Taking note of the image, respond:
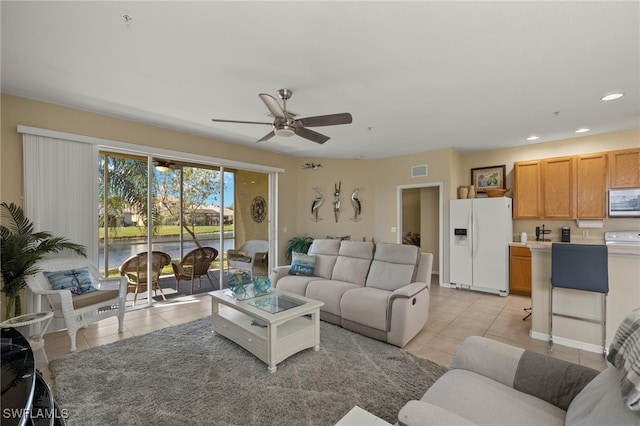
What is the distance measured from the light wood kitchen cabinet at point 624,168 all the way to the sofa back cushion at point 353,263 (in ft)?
13.5

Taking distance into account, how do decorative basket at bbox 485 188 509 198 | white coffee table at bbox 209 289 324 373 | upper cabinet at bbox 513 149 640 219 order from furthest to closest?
decorative basket at bbox 485 188 509 198 → upper cabinet at bbox 513 149 640 219 → white coffee table at bbox 209 289 324 373

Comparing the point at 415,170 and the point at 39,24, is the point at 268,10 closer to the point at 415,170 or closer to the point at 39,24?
the point at 39,24

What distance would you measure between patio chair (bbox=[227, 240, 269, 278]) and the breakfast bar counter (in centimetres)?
442

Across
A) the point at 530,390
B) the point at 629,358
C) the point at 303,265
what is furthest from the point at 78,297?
the point at 629,358

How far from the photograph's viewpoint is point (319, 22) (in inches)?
76.2

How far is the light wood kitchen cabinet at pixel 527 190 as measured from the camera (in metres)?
5.00

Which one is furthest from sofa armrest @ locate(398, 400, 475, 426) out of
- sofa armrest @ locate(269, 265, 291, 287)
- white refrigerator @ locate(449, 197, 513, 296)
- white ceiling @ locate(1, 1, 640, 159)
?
white refrigerator @ locate(449, 197, 513, 296)

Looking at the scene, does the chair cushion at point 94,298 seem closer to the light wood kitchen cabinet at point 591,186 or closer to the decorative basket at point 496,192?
the decorative basket at point 496,192

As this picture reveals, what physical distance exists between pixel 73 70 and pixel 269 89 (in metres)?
1.85

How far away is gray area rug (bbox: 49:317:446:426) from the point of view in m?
1.89

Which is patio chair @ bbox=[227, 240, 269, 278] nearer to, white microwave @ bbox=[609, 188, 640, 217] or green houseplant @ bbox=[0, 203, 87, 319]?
green houseplant @ bbox=[0, 203, 87, 319]

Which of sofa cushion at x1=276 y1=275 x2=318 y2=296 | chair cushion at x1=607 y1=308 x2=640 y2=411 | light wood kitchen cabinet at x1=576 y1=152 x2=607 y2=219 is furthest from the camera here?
light wood kitchen cabinet at x1=576 y1=152 x2=607 y2=219

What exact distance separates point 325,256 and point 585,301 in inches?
120

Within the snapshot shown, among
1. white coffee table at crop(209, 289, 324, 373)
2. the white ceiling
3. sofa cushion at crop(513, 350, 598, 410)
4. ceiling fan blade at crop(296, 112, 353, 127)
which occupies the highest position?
the white ceiling
